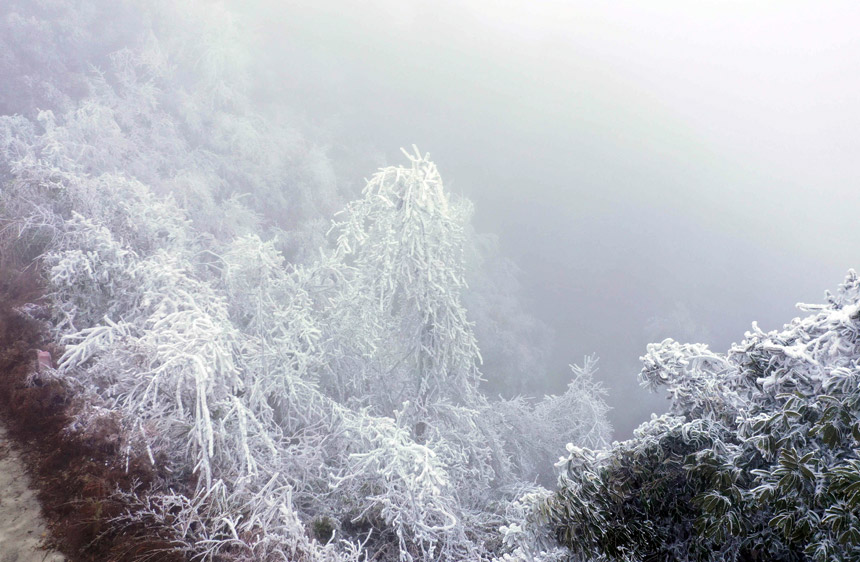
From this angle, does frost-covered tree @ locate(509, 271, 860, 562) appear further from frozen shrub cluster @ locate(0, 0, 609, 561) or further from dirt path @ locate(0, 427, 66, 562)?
dirt path @ locate(0, 427, 66, 562)

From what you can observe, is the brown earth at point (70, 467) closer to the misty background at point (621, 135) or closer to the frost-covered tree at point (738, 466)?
the frost-covered tree at point (738, 466)

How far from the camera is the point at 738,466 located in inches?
123

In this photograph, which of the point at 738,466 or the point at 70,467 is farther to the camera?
the point at 70,467

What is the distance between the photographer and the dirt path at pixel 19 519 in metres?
4.51

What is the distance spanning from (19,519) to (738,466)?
6326 mm

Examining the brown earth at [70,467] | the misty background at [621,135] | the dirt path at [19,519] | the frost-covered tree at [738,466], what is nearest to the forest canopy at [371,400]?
the frost-covered tree at [738,466]

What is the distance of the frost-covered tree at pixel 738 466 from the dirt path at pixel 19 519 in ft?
14.5

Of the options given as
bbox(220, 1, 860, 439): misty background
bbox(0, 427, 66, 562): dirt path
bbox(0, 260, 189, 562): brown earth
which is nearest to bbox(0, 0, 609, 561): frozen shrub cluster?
bbox(0, 260, 189, 562): brown earth

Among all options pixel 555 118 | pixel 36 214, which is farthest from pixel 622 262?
pixel 36 214

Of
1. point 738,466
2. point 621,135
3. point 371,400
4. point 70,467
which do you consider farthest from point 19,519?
point 621,135

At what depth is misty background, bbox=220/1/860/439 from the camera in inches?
1101

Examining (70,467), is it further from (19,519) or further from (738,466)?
(738,466)

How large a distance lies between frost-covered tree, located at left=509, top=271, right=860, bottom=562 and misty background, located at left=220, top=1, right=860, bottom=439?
69.8ft

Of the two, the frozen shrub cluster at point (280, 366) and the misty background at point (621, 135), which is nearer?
the frozen shrub cluster at point (280, 366)
